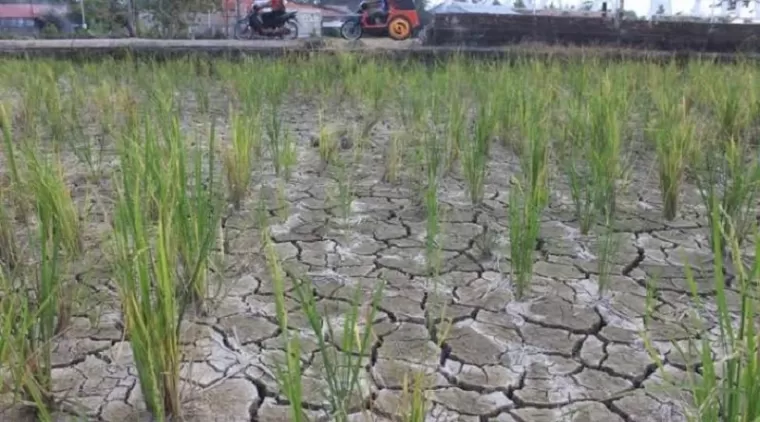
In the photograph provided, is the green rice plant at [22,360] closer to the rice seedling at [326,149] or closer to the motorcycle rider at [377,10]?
the rice seedling at [326,149]

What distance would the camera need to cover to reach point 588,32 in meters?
8.78

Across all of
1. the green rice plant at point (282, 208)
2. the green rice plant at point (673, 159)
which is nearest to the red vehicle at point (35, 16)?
the green rice plant at point (282, 208)

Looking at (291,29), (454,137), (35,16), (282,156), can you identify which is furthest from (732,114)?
(35,16)

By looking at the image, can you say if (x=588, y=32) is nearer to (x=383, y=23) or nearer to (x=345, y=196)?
(x=383, y=23)

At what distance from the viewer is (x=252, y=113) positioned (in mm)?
3055

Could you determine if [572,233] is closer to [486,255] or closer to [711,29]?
[486,255]

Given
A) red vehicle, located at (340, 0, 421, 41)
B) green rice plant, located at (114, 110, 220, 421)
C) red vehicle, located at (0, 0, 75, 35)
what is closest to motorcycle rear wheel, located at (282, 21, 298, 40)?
red vehicle, located at (340, 0, 421, 41)

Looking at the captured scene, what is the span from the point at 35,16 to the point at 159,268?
18817 mm

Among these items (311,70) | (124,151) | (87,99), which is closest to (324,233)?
(124,151)

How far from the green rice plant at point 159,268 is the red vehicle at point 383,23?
Result: 11549 millimetres

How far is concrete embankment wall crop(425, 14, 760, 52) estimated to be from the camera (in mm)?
8414

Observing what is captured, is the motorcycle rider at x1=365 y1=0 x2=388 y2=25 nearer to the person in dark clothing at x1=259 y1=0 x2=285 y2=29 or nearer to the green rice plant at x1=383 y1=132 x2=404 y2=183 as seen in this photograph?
the person in dark clothing at x1=259 y1=0 x2=285 y2=29

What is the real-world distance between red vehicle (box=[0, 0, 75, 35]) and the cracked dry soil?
56.6ft

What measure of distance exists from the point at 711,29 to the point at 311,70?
18.4ft
